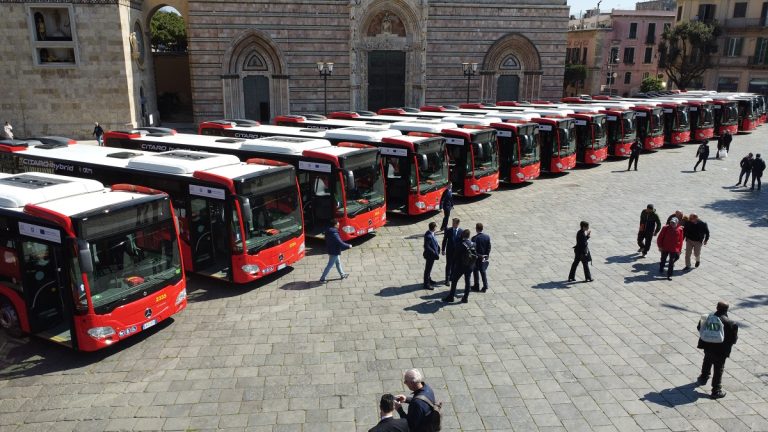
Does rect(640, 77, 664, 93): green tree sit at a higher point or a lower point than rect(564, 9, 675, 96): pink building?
lower

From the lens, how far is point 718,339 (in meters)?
7.52

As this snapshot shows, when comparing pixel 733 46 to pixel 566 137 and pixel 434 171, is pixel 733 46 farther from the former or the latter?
pixel 434 171

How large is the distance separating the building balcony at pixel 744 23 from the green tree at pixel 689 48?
4.95 feet

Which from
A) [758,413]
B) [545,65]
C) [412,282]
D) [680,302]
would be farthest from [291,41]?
[758,413]

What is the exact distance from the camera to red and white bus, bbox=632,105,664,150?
2734cm

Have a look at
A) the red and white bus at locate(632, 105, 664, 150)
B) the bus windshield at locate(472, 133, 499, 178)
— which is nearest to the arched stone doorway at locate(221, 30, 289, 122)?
the bus windshield at locate(472, 133, 499, 178)

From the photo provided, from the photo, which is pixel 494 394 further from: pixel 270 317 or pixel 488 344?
pixel 270 317

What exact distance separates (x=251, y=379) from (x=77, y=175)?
7.97 m

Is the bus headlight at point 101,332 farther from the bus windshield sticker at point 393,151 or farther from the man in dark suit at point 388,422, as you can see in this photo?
the bus windshield sticker at point 393,151

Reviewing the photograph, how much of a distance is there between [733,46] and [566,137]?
142 ft

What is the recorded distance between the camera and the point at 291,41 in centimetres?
3416

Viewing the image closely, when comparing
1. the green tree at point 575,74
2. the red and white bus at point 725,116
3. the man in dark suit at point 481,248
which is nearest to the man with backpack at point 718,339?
the man in dark suit at point 481,248

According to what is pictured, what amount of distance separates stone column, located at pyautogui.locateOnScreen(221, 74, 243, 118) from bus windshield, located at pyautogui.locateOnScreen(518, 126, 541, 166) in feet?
64.3

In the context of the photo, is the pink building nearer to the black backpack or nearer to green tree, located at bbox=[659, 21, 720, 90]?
green tree, located at bbox=[659, 21, 720, 90]
